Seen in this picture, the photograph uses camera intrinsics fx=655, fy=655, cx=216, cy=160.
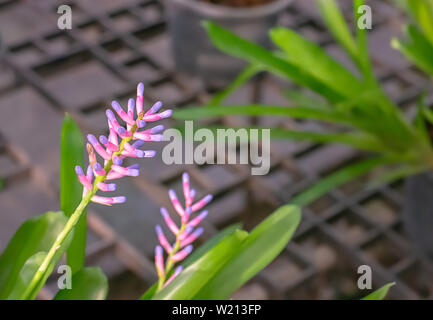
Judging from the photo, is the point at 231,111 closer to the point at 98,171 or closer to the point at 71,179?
the point at 71,179

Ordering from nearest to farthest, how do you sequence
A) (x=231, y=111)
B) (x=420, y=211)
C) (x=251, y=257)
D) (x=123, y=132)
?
(x=123, y=132), (x=251, y=257), (x=231, y=111), (x=420, y=211)

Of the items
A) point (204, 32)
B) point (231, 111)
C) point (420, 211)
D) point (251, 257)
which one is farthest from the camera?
point (204, 32)

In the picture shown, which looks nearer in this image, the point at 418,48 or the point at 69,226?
the point at 69,226

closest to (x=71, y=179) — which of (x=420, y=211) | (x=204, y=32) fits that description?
(x=420, y=211)

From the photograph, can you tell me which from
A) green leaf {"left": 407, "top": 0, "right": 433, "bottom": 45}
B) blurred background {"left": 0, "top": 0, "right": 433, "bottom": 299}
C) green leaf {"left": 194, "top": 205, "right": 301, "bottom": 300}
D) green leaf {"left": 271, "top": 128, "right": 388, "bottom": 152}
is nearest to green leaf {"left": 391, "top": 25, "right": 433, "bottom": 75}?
green leaf {"left": 407, "top": 0, "right": 433, "bottom": 45}

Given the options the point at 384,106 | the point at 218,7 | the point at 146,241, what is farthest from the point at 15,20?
the point at 384,106

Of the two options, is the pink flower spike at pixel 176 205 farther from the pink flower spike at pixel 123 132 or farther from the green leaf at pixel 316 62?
the green leaf at pixel 316 62
